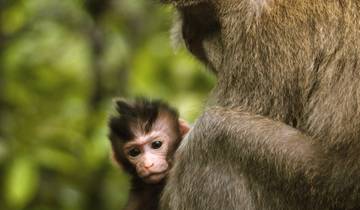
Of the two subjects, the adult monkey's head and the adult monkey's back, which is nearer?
the adult monkey's back

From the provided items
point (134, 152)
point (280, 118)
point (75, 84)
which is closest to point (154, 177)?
point (134, 152)

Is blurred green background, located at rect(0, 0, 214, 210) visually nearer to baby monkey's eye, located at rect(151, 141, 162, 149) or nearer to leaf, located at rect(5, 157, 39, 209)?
leaf, located at rect(5, 157, 39, 209)

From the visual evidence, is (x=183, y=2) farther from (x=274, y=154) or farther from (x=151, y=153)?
(x=274, y=154)

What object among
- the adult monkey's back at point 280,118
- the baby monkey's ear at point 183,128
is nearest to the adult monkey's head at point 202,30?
the adult monkey's back at point 280,118

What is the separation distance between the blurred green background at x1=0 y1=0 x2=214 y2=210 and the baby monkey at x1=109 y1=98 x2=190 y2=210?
1204 mm

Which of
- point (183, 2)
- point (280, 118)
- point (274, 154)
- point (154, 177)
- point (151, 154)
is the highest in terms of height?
point (183, 2)

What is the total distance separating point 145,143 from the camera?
5.92 m

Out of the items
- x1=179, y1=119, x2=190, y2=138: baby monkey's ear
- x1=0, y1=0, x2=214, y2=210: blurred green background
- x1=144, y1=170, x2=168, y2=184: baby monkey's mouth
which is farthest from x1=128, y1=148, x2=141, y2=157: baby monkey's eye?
x1=0, y1=0, x2=214, y2=210: blurred green background

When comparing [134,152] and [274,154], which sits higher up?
[134,152]

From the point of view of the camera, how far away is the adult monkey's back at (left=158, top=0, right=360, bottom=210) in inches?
188

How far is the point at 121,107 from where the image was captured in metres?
6.04

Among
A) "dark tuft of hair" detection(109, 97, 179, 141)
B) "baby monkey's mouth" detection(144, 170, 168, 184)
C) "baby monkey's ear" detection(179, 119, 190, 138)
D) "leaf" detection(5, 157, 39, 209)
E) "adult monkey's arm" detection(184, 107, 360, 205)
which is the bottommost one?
"adult monkey's arm" detection(184, 107, 360, 205)

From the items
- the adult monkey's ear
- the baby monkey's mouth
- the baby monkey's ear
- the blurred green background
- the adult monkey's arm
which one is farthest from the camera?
the blurred green background

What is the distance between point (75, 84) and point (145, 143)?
284cm
